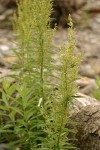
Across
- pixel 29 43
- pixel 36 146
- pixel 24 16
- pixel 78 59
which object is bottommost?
pixel 36 146

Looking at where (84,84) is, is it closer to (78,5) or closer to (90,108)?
(90,108)

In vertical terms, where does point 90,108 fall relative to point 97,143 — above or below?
above

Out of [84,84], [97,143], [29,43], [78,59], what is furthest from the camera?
[84,84]

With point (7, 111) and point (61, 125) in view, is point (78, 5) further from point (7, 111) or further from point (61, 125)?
point (61, 125)

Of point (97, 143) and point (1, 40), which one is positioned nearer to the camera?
point (97, 143)

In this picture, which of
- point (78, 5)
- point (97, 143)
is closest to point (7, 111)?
point (97, 143)

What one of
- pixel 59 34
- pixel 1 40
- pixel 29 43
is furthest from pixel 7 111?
pixel 59 34

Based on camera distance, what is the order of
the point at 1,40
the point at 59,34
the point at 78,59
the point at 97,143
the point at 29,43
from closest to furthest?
the point at 78,59, the point at 97,143, the point at 29,43, the point at 1,40, the point at 59,34
